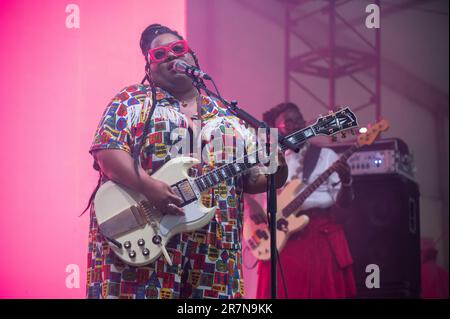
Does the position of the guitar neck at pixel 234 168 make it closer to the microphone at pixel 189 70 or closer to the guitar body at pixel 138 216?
the guitar body at pixel 138 216

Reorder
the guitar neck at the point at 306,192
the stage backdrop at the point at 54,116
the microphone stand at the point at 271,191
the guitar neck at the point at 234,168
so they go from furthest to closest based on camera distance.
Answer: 1. the guitar neck at the point at 306,192
2. the stage backdrop at the point at 54,116
3. the guitar neck at the point at 234,168
4. the microphone stand at the point at 271,191

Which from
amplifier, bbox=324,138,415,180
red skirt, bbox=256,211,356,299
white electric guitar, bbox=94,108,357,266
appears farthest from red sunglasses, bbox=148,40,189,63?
amplifier, bbox=324,138,415,180

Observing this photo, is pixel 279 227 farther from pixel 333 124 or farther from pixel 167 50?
pixel 167 50

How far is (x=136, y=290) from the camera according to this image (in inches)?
105

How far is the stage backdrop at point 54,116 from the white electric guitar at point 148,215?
3.21 feet

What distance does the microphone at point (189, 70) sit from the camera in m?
2.67

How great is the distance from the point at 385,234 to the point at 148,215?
7.40 ft

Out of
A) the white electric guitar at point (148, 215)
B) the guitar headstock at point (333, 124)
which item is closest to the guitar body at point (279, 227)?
the guitar headstock at point (333, 124)

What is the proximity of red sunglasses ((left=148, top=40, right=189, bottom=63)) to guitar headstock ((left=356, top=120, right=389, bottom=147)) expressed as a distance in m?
1.71

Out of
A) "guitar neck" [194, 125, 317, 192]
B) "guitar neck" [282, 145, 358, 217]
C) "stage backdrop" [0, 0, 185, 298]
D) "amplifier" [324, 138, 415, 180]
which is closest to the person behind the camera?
"guitar neck" [194, 125, 317, 192]

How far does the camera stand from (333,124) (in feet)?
9.61

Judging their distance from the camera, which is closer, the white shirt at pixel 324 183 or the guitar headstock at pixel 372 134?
the guitar headstock at pixel 372 134

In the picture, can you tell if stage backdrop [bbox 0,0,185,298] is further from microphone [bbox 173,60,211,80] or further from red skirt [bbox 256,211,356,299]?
red skirt [bbox 256,211,356,299]

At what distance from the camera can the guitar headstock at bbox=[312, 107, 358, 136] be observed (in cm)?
293
